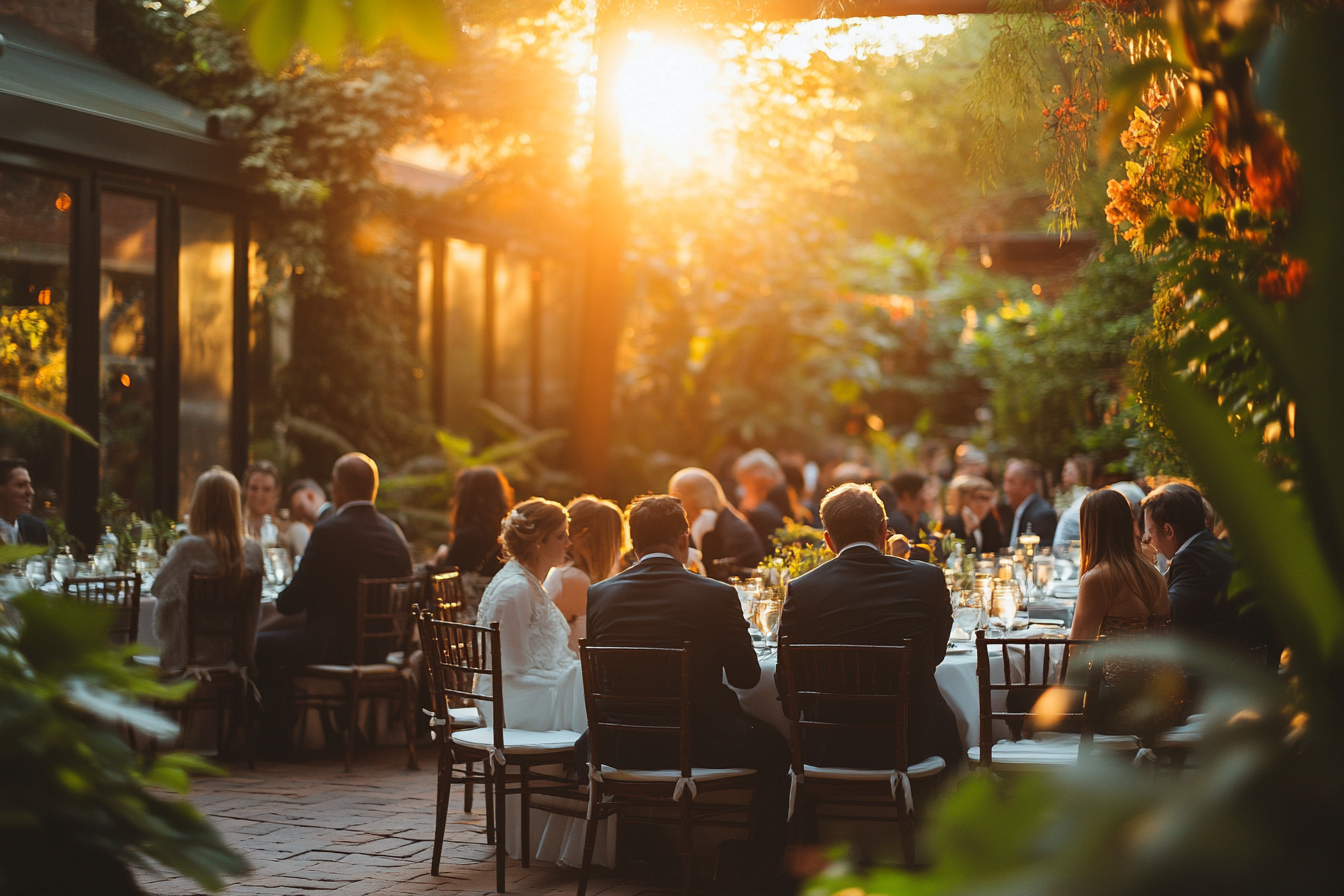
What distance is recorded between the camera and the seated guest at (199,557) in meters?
6.73

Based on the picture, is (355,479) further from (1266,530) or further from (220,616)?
(1266,530)

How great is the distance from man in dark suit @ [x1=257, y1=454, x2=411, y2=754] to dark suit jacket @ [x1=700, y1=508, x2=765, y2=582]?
1755mm

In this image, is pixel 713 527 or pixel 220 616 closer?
pixel 220 616

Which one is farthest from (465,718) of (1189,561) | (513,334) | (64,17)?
(513,334)

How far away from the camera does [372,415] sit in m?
12.6

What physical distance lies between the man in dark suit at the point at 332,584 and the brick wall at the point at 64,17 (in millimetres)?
6256

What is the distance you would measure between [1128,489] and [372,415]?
757 cm

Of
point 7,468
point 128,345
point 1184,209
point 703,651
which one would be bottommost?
point 703,651

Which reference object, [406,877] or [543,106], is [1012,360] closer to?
[543,106]

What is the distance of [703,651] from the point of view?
14.3ft

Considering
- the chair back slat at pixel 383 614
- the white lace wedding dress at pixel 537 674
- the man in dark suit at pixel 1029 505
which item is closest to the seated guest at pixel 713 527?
the chair back slat at pixel 383 614

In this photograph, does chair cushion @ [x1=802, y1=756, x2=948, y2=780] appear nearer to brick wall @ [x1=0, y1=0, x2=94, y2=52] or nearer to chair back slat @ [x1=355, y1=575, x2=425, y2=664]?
chair back slat @ [x1=355, y1=575, x2=425, y2=664]

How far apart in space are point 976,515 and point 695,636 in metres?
4.96

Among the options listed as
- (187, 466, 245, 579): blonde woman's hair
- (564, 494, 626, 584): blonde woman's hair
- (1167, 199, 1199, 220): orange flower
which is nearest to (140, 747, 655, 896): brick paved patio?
(187, 466, 245, 579): blonde woman's hair
